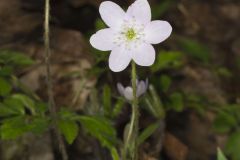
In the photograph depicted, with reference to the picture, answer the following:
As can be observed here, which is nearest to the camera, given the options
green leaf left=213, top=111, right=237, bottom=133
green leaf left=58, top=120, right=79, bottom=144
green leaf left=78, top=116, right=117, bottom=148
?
green leaf left=58, top=120, right=79, bottom=144

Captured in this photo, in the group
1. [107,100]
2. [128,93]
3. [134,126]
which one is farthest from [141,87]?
[107,100]

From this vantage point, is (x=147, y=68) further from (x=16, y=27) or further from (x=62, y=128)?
(x=16, y=27)

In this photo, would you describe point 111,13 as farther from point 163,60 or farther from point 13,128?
point 163,60

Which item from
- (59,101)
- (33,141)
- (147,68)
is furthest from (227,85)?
(33,141)

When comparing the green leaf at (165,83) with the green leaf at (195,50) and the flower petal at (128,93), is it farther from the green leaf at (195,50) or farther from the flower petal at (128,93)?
the green leaf at (195,50)

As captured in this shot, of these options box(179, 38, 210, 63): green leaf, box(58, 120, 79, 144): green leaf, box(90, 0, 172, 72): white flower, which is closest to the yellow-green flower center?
box(90, 0, 172, 72): white flower

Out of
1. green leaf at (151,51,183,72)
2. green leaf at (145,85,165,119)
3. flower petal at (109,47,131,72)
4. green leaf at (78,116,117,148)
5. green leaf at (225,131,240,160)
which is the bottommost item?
green leaf at (225,131,240,160)

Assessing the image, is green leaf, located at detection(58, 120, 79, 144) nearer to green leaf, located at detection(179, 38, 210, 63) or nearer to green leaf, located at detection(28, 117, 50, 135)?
green leaf, located at detection(28, 117, 50, 135)
